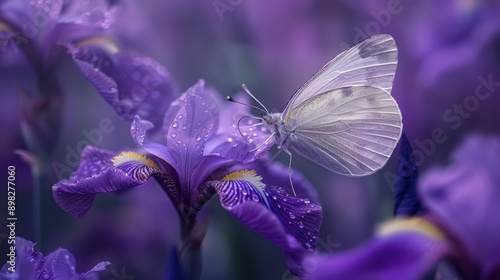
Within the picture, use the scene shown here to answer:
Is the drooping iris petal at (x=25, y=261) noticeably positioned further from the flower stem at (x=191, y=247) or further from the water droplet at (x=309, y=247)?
the water droplet at (x=309, y=247)

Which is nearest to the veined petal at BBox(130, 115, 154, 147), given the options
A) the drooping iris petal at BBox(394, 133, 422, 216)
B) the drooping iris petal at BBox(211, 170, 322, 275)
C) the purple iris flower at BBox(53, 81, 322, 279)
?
the purple iris flower at BBox(53, 81, 322, 279)

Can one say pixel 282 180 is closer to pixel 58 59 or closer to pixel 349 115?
pixel 349 115

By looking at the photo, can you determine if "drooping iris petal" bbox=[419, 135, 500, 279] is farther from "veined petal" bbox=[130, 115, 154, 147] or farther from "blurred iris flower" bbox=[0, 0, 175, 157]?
"blurred iris flower" bbox=[0, 0, 175, 157]

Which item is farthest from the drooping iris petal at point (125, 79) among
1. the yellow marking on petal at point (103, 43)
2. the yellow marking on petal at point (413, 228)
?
the yellow marking on petal at point (413, 228)

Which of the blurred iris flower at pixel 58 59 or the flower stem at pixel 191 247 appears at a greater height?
the blurred iris flower at pixel 58 59

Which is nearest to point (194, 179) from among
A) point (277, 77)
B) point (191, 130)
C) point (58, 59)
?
point (191, 130)

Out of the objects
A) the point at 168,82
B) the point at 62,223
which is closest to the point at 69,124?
the point at 62,223

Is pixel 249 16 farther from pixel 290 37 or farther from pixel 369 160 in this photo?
pixel 369 160
